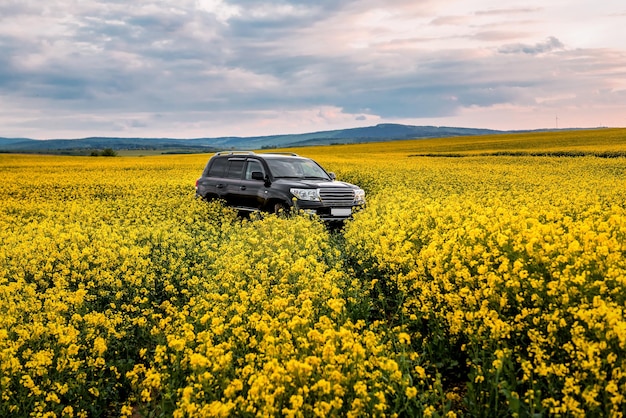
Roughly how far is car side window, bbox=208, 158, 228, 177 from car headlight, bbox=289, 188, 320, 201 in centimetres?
365

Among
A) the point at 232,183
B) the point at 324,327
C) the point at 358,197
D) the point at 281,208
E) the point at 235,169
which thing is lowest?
the point at 324,327

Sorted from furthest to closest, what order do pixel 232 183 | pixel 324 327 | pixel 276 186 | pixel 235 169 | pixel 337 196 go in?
1. pixel 235 169
2. pixel 232 183
3. pixel 276 186
4. pixel 337 196
5. pixel 324 327

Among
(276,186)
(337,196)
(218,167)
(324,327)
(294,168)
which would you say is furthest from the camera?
(218,167)

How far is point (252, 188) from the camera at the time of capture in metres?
16.0

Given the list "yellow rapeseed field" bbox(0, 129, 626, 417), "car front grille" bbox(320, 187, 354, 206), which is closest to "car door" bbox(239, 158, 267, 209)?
"car front grille" bbox(320, 187, 354, 206)

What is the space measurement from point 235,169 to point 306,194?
336 cm

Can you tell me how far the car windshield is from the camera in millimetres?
16102

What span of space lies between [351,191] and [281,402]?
11178 millimetres

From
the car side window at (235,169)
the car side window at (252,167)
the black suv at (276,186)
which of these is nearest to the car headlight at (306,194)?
the black suv at (276,186)

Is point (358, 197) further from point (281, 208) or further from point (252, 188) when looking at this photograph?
point (252, 188)

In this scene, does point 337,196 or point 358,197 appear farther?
point 358,197

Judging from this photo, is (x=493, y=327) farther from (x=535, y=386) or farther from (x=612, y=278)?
(x=612, y=278)

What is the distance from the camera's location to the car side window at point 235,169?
1692 cm

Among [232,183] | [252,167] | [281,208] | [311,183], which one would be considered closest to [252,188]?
[252,167]
